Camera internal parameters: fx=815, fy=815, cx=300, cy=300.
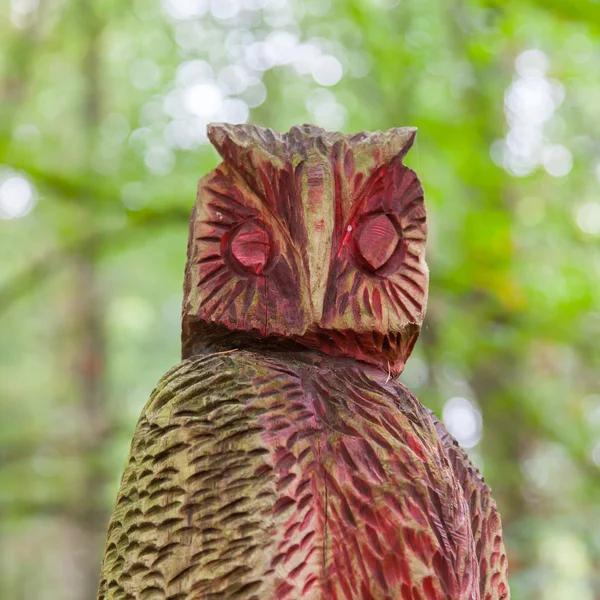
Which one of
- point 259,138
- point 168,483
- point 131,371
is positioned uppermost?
point 131,371

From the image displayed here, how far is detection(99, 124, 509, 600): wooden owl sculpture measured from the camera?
61.5 inches

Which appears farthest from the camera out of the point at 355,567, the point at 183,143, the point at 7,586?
the point at 7,586

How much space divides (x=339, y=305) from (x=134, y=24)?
7.75 m

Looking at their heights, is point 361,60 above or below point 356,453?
above

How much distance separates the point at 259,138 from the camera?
1.96 metres

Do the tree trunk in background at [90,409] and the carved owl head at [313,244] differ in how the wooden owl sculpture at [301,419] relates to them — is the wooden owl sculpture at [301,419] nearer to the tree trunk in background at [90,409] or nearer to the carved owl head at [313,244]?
the carved owl head at [313,244]

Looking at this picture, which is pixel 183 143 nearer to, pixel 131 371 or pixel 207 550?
pixel 207 550

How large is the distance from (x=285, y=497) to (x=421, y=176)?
400 centimetres

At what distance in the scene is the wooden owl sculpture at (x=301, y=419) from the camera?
5.12 ft

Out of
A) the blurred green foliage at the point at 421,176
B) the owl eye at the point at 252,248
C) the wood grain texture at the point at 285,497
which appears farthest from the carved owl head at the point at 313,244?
the blurred green foliage at the point at 421,176

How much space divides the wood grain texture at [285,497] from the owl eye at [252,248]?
0.72 ft

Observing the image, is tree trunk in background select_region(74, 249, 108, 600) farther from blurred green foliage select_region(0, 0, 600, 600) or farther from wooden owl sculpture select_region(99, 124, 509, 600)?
wooden owl sculpture select_region(99, 124, 509, 600)

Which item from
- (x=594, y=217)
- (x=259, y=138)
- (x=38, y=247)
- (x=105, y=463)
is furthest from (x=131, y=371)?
(x=259, y=138)

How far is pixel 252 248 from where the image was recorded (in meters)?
1.88
